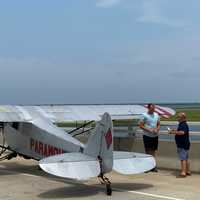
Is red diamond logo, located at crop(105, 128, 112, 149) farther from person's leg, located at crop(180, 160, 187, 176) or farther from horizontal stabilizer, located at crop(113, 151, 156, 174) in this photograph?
person's leg, located at crop(180, 160, 187, 176)

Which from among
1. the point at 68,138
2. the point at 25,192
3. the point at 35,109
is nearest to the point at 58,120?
the point at 35,109

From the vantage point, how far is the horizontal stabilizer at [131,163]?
9344 mm

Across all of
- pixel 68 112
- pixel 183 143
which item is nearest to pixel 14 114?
pixel 68 112

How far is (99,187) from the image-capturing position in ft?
34.7

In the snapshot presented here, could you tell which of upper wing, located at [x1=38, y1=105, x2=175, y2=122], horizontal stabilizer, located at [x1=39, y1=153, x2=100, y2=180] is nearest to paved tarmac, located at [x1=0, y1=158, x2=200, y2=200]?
horizontal stabilizer, located at [x1=39, y1=153, x2=100, y2=180]

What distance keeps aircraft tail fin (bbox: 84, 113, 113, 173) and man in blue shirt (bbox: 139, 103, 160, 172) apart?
3.47 metres

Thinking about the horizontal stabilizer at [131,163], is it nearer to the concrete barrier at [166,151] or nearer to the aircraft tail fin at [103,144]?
the aircraft tail fin at [103,144]

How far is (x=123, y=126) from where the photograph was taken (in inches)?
613

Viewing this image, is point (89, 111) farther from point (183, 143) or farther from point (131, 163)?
point (131, 163)

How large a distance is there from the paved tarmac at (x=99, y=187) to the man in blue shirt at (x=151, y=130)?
2.11 feet

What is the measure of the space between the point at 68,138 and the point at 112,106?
5.87 metres

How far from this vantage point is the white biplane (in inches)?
362

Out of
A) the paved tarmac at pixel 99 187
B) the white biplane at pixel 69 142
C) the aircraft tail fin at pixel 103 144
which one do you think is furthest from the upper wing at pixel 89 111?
the aircraft tail fin at pixel 103 144

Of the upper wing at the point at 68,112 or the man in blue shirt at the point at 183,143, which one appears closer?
the man in blue shirt at the point at 183,143
